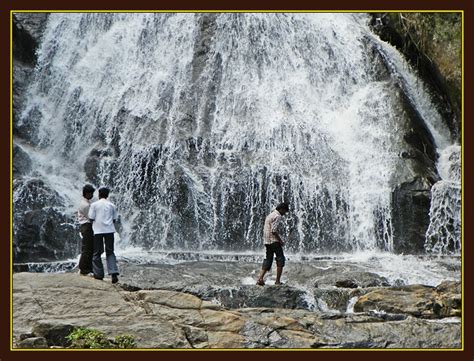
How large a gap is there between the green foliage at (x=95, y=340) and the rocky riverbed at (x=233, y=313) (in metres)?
0.15

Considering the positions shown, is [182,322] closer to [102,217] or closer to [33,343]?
[33,343]

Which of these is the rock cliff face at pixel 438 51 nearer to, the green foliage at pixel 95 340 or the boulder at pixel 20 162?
the boulder at pixel 20 162

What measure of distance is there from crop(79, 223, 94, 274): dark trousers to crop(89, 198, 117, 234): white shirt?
29 cm

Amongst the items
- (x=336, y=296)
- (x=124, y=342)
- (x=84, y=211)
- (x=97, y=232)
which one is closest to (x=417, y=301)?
(x=336, y=296)

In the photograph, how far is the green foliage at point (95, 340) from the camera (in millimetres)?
9133

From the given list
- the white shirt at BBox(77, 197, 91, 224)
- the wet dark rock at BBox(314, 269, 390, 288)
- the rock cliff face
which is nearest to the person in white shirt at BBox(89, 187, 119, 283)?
the white shirt at BBox(77, 197, 91, 224)

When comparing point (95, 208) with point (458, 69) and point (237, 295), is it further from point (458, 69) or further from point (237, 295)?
point (458, 69)

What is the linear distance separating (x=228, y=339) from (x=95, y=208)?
3.26m

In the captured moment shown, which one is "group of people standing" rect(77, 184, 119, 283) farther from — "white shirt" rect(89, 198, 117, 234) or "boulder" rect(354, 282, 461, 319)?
"boulder" rect(354, 282, 461, 319)

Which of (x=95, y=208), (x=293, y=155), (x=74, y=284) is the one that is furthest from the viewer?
(x=293, y=155)

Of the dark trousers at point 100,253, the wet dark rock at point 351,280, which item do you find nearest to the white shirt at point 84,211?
the dark trousers at point 100,253

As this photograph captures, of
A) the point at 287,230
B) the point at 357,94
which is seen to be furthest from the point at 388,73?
the point at 287,230

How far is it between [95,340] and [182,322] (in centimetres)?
156

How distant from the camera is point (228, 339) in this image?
9992mm
